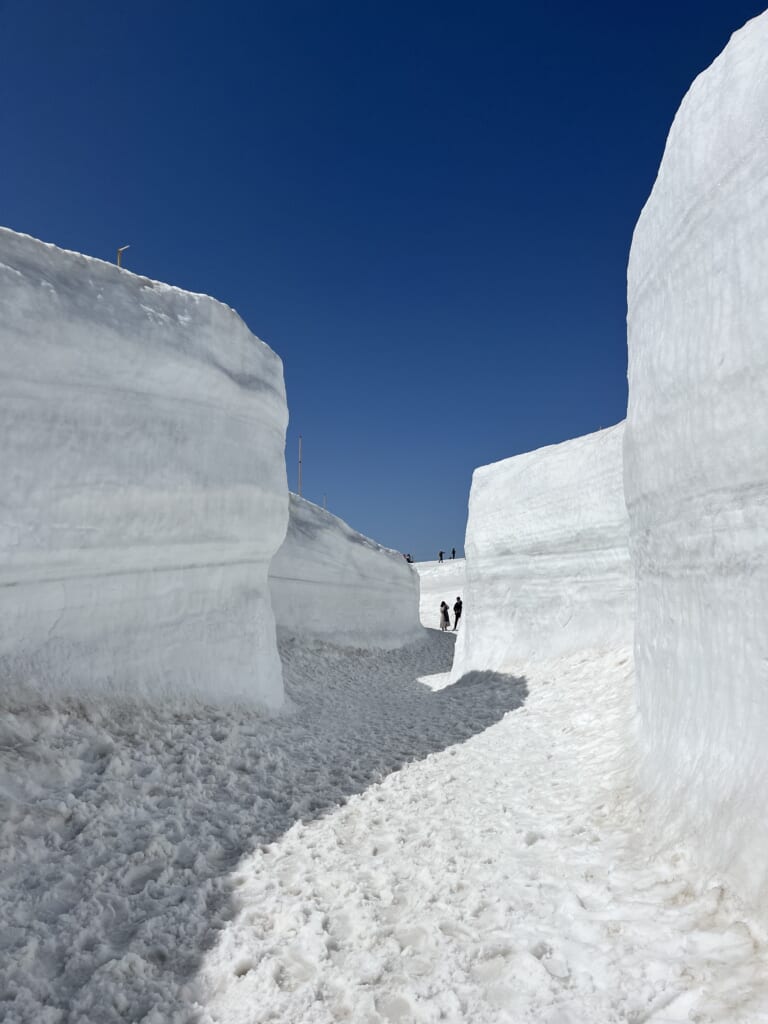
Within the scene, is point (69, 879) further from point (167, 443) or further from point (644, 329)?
point (644, 329)

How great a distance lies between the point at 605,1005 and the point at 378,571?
39.4ft

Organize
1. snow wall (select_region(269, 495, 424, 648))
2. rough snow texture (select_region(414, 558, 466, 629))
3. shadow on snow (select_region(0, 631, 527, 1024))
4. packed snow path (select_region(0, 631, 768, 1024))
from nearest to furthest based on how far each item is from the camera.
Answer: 1. packed snow path (select_region(0, 631, 768, 1024))
2. shadow on snow (select_region(0, 631, 527, 1024))
3. snow wall (select_region(269, 495, 424, 648))
4. rough snow texture (select_region(414, 558, 466, 629))

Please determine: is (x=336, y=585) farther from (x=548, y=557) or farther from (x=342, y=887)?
(x=342, y=887)

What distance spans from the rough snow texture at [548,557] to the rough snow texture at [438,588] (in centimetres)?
1249

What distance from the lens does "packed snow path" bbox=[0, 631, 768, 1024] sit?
208 cm

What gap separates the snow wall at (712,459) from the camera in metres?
2.32

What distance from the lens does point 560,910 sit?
2.45 metres

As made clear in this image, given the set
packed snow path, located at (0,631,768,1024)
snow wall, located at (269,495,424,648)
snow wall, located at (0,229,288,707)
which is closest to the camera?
packed snow path, located at (0,631,768,1024)

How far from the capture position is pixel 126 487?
4.98m

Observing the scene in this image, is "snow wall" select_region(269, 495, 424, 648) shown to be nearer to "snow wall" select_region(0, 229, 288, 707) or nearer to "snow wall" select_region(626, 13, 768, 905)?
"snow wall" select_region(0, 229, 288, 707)

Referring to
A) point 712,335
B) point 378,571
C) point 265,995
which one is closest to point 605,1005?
point 265,995

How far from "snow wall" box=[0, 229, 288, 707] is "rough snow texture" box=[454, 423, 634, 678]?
10.8ft

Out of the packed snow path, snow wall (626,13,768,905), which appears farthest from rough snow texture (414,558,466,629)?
snow wall (626,13,768,905)

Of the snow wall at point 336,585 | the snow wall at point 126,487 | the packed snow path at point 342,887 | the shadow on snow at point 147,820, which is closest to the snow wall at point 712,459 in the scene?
the packed snow path at point 342,887
